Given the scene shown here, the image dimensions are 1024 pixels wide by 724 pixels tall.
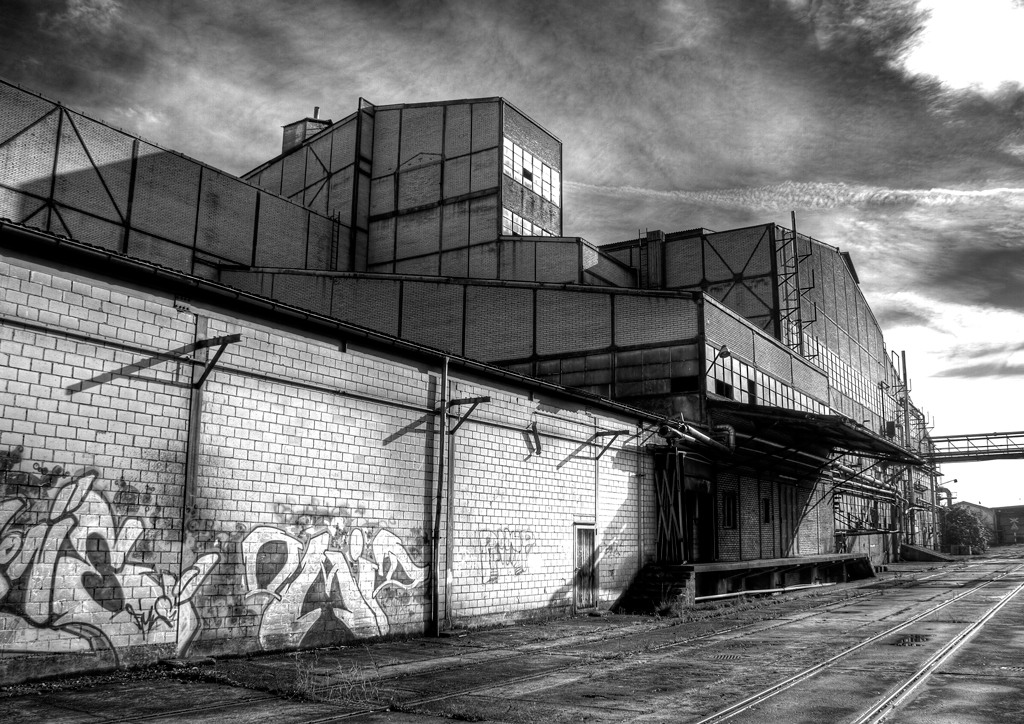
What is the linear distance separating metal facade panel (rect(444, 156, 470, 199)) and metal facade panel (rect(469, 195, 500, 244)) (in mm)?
795

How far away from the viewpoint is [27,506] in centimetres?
883

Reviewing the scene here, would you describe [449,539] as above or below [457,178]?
below

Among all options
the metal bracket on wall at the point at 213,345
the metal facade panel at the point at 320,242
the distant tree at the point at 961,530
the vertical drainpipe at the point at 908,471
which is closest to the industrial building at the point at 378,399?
the metal bracket on wall at the point at 213,345

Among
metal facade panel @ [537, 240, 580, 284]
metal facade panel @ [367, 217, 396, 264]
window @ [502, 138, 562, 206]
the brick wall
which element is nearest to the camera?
the brick wall

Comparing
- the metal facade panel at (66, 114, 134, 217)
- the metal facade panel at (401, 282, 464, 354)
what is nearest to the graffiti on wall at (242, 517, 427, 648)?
the metal facade panel at (401, 282, 464, 354)

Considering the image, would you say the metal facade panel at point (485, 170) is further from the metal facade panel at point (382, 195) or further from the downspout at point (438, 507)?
the downspout at point (438, 507)

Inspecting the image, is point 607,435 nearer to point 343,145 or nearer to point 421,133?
point 421,133

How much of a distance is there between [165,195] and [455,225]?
1073cm

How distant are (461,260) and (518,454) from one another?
644 inches

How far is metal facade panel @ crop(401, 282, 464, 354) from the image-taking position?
2658cm

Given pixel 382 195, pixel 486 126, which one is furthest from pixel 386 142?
pixel 486 126

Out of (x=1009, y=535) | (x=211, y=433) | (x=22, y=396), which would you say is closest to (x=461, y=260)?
(x=211, y=433)

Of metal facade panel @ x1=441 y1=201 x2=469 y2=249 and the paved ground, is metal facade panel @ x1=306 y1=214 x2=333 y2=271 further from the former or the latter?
the paved ground

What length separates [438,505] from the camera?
1443cm
